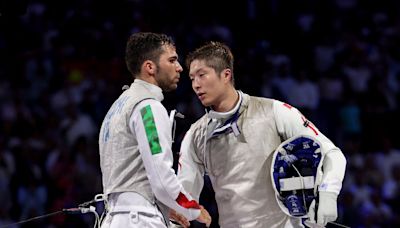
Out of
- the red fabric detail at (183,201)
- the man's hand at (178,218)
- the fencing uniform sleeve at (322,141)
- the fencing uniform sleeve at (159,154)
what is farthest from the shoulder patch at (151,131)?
the fencing uniform sleeve at (322,141)

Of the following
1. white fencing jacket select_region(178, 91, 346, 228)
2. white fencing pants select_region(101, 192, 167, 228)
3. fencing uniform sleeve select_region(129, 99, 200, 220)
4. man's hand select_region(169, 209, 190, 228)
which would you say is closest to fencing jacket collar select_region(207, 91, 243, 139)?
white fencing jacket select_region(178, 91, 346, 228)

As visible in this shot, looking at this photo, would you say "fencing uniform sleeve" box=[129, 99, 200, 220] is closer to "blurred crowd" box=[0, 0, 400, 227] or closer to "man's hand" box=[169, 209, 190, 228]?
"man's hand" box=[169, 209, 190, 228]

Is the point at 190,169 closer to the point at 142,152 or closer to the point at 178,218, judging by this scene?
the point at 178,218

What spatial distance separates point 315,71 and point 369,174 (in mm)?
1690

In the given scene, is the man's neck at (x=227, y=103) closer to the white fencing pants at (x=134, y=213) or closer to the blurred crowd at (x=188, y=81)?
the white fencing pants at (x=134, y=213)

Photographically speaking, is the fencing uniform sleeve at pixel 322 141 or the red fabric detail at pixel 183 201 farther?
the fencing uniform sleeve at pixel 322 141

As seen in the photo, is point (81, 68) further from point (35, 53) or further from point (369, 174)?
point (369, 174)

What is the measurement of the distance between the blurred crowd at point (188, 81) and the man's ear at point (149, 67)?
3.32m

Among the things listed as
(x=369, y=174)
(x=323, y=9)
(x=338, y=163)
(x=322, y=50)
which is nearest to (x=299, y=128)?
(x=338, y=163)

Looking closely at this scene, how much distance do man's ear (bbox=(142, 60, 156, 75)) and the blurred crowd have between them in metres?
3.32

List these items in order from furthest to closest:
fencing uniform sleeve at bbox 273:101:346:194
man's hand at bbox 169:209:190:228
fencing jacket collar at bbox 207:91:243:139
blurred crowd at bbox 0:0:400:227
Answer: blurred crowd at bbox 0:0:400:227, fencing jacket collar at bbox 207:91:243:139, man's hand at bbox 169:209:190:228, fencing uniform sleeve at bbox 273:101:346:194

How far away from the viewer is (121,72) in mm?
8977

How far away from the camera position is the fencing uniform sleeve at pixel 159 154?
12.6ft

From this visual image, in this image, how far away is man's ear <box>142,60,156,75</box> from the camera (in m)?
4.12
